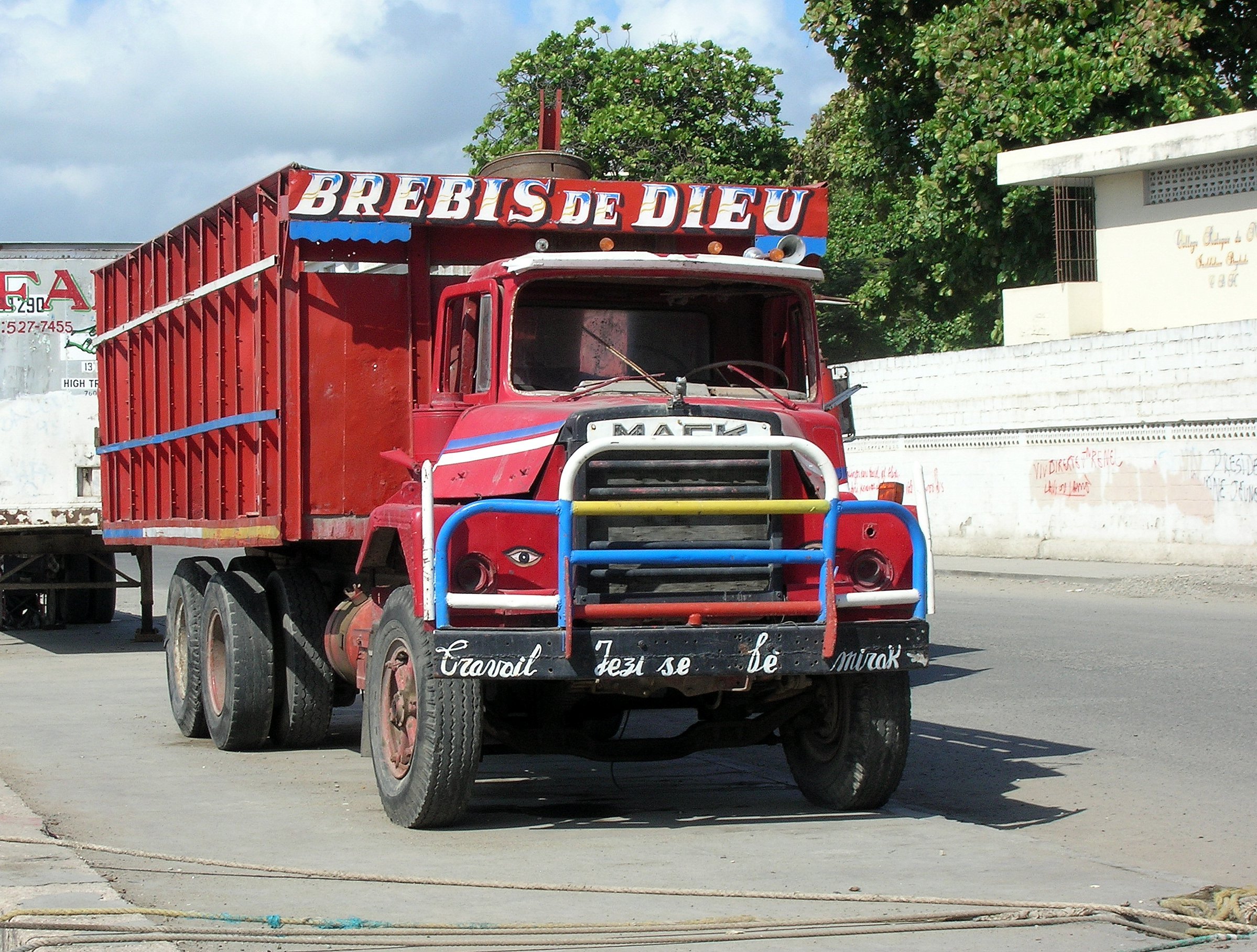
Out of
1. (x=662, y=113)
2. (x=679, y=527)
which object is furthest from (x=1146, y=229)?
(x=679, y=527)

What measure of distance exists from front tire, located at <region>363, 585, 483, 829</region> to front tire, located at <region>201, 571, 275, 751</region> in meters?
2.39

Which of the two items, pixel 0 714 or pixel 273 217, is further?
pixel 0 714

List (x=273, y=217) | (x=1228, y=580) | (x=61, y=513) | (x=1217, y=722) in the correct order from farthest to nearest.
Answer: (x=1228, y=580)
(x=61, y=513)
(x=1217, y=722)
(x=273, y=217)

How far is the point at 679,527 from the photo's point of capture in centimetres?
685

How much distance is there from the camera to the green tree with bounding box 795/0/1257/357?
2780 centimetres

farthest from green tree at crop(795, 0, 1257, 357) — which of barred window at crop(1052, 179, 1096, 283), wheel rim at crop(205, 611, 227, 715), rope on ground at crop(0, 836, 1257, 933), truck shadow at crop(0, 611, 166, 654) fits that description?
rope on ground at crop(0, 836, 1257, 933)

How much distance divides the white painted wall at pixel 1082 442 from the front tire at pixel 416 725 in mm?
16814

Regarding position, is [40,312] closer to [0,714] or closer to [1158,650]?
[0,714]

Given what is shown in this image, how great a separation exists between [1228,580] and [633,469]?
15.7 m

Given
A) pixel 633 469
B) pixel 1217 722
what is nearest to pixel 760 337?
pixel 633 469

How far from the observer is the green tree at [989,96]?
91.2 ft

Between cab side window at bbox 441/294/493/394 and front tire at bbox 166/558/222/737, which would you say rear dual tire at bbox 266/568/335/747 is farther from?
cab side window at bbox 441/294/493/394

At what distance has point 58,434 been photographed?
16578 mm

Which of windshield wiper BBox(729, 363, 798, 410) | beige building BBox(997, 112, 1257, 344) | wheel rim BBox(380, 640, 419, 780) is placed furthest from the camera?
beige building BBox(997, 112, 1257, 344)
